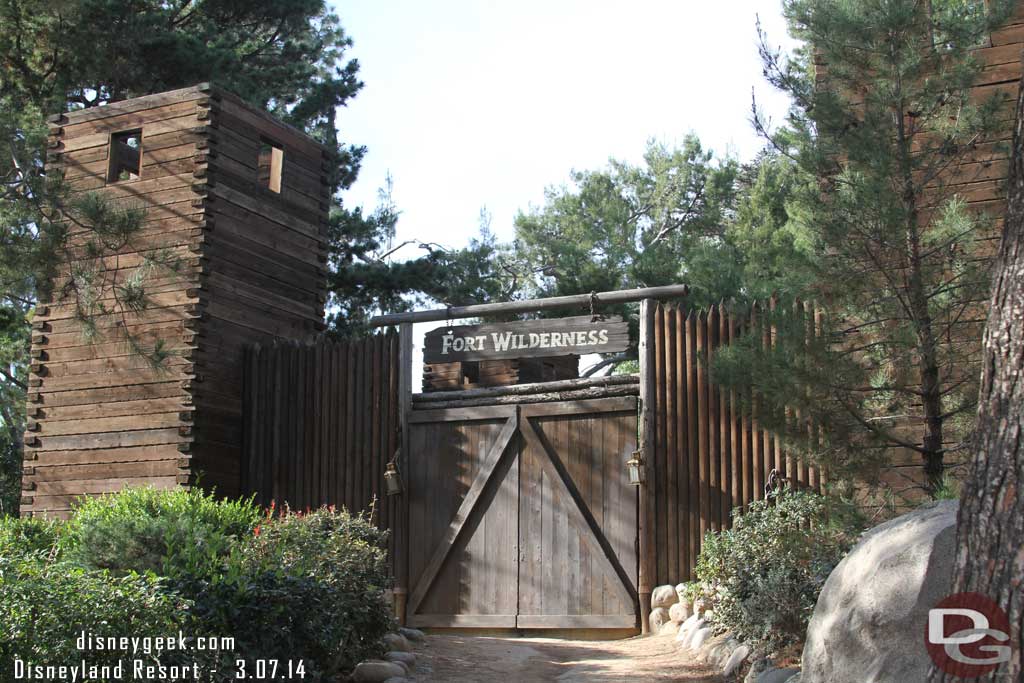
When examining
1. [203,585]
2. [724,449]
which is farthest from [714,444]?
[203,585]

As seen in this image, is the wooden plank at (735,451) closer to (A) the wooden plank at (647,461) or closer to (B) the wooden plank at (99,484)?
(A) the wooden plank at (647,461)

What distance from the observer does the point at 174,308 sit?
13.8 meters

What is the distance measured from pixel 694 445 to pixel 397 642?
358cm

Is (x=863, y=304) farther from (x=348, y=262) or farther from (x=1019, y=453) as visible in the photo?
(x=348, y=262)

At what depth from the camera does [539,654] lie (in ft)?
33.9

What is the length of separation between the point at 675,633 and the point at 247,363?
6.42 metres

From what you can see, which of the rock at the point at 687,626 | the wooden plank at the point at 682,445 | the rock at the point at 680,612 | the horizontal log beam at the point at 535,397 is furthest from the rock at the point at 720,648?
the horizontal log beam at the point at 535,397

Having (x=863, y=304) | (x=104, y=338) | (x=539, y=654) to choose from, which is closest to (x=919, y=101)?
(x=863, y=304)

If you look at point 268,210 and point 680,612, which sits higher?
point 268,210

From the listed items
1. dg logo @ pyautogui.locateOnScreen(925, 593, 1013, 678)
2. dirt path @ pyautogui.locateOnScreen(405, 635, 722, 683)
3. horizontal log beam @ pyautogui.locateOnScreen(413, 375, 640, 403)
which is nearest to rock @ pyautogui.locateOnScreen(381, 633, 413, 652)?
dirt path @ pyautogui.locateOnScreen(405, 635, 722, 683)

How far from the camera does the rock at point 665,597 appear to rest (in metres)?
11.1

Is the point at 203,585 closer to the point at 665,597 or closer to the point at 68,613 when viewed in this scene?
the point at 68,613

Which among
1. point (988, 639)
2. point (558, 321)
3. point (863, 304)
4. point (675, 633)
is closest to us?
point (988, 639)

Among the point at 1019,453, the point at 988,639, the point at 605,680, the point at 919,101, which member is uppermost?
the point at 919,101
